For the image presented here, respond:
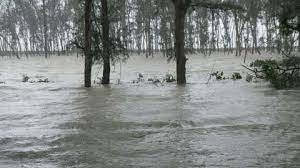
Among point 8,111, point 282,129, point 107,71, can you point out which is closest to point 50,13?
point 107,71

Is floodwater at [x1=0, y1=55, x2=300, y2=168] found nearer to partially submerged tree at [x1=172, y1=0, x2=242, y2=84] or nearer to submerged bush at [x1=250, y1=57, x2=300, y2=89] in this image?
submerged bush at [x1=250, y1=57, x2=300, y2=89]

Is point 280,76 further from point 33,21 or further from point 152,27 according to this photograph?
point 33,21

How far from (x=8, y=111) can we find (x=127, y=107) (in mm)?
2641

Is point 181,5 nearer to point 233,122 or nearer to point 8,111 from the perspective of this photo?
point 8,111

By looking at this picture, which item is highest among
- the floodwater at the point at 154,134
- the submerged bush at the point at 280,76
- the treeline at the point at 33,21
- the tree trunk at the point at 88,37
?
the treeline at the point at 33,21

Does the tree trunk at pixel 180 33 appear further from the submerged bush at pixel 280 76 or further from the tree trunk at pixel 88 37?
the submerged bush at pixel 280 76

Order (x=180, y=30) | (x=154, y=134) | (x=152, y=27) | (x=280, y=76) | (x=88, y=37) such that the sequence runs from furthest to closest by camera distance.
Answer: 1. (x=152, y=27)
2. (x=180, y=30)
3. (x=88, y=37)
4. (x=280, y=76)
5. (x=154, y=134)

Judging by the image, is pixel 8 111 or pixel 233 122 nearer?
pixel 233 122

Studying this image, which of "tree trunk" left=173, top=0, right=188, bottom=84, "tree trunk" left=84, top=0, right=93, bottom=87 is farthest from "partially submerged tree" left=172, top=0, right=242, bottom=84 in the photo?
"tree trunk" left=84, top=0, right=93, bottom=87

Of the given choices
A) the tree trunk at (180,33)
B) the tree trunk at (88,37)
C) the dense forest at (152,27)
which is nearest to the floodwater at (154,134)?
the tree trunk at (88,37)

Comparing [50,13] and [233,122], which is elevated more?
[50,13]

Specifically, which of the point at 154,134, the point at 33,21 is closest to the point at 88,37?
the point at 154,134

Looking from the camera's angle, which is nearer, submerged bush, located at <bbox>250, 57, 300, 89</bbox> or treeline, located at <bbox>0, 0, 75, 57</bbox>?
submerged bush, located at <bbox>250, 57, 300, 89</bbox>

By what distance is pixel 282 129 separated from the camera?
6977 mm
